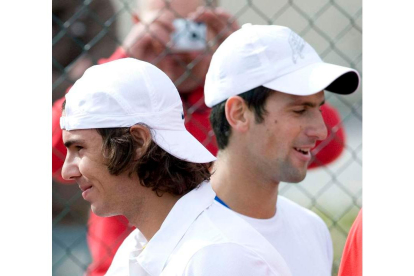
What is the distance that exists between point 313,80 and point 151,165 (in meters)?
0.58

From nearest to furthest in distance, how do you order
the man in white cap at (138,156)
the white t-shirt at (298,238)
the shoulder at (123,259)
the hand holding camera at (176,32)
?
the man in white cap at (138,156) → the shoulder at (123,259) → the white t-shirt at (298,238) → the hand holding camera at (176,32)

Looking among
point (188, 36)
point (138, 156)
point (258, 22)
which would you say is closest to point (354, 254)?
point (138, 156)

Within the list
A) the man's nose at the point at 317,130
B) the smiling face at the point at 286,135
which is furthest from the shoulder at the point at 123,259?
the man's nose at the point at 317,130

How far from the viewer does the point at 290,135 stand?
66.3 inches

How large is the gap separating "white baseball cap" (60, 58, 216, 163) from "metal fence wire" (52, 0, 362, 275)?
0.98 metres

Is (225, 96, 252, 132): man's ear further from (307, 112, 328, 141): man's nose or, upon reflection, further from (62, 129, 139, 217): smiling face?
(62, 129, 139, 217): smiling face

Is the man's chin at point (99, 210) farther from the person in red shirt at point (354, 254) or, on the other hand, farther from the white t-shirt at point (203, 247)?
the person in red shirt at point (354, 254)

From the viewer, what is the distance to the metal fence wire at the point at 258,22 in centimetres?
260

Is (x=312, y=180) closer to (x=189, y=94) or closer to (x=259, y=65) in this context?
(x=189, y=94)

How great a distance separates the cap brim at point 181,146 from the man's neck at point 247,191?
0.39 metres

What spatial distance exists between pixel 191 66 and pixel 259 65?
0.67 meters

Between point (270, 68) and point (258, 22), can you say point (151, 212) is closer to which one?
point (270, 68)
